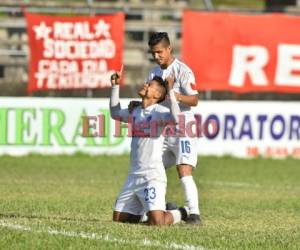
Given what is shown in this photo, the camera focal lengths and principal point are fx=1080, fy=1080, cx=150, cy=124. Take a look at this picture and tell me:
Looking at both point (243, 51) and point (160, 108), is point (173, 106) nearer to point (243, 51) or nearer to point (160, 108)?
point (160, 108)

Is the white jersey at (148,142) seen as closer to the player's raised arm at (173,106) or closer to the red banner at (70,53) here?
the player's raised arm at (173,106)

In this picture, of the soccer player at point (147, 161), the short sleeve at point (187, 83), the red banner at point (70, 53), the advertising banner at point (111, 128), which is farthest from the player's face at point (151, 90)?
the red banner at point (70, 53)

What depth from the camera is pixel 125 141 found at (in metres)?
20.9

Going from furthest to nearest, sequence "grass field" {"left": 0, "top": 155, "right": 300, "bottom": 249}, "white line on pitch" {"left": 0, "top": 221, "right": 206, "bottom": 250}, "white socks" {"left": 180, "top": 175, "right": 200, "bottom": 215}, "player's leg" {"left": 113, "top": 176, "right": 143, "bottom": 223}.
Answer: "white socks" {"left": 180, "top": 175, "right": 200, "bottom": 215}, "player's leg" {"left": 113, "top": 176, "right": 143, "bottom": 223}, "grass field" {"left": 0, "top": 155, "right": 300, "bottom": 249}, "white line on pitch" {"left": 0, "top": 221, "right": 206, "bottom": 250}

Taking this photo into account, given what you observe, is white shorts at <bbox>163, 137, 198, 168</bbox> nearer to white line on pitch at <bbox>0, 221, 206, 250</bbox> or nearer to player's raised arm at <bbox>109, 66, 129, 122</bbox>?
player's raised arm at <bbox>109, 66, 129, 122</bbox>

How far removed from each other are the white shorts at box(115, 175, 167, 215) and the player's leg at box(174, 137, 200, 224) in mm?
487

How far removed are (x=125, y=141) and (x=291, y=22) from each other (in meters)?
4.17

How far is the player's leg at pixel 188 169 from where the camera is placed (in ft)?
35.6

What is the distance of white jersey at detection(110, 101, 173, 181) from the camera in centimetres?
1041

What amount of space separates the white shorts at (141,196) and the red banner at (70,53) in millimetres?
10420

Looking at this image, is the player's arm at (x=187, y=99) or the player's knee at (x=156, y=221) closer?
the player's knee at (x=156, y=221)

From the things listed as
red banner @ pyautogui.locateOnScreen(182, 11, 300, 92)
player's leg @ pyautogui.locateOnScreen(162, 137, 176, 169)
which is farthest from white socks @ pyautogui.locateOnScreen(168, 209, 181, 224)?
red banner @ pyautogui.locateOnScreen(182, 11, 300, 92)

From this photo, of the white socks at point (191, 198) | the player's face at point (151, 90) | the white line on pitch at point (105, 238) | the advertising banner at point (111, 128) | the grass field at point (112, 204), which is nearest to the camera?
the white line on pitch at point (105, 238)

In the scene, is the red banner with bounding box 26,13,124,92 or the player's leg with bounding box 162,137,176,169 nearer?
the player's leg with bounding box 162,137,176,169
